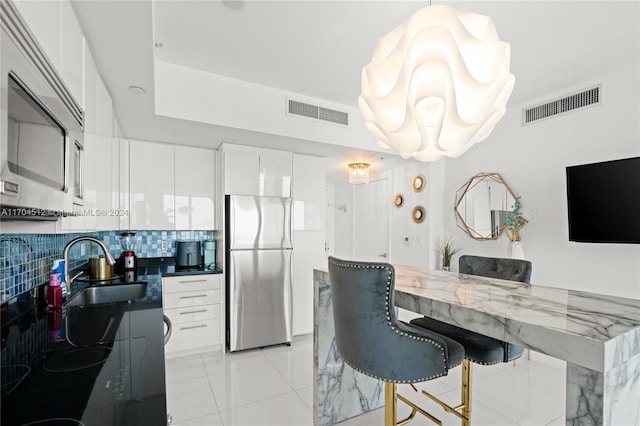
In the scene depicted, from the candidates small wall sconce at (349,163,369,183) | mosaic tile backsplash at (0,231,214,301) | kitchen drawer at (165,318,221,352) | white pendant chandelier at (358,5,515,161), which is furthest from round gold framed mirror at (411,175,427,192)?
mosaic tile backsplash at (0,231,214,301)

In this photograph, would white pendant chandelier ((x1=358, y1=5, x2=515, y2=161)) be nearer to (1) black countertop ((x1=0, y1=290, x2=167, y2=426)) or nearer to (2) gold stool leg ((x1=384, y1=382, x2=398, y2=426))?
(2) gold stool leg ((x1=384, y1=382, x2=398, y2=426))

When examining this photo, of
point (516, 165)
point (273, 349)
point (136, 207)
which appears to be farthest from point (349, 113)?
point (273, 349)

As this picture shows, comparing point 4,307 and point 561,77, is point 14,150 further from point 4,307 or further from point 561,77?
point 561,77

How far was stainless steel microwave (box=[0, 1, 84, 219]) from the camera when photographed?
0.66m

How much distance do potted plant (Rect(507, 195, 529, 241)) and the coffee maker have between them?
3563 millimetres

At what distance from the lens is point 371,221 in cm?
525

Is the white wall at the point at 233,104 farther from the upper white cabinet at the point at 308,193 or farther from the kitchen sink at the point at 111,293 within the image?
the kitchen sink at the point at 111,293

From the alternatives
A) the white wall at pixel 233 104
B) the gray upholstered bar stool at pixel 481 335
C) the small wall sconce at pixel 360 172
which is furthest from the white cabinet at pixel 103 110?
the small wall sconce at pixel 360 172

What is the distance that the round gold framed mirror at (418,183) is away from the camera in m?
4.28

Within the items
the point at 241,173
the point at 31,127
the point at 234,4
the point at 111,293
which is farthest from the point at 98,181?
the point at 241,173

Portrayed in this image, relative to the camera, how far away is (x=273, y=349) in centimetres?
354

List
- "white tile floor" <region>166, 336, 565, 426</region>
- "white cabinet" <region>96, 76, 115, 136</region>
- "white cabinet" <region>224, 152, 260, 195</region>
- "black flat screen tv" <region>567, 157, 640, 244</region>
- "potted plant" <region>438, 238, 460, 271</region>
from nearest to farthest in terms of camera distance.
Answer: "white cabinet" <region>96, 76, 115, 136</region> → "white tile floor" <region>166, 336, 565, 426</region> → "black flat screen tv" <region>567, 157, 640, 244</region> → "white cabinet" <region>224, 152, 260, 195</region> → "potted plant" <region>438, 238, 460, 271</region>

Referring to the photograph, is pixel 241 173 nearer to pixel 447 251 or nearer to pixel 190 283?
pixel 190 283

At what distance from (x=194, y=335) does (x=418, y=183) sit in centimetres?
320
